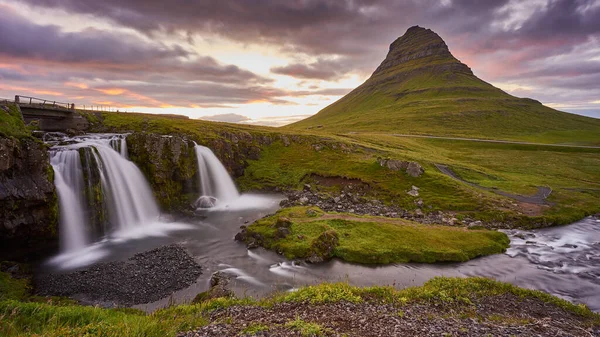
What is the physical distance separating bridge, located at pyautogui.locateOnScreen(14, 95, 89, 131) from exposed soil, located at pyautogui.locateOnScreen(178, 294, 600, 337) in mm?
51525

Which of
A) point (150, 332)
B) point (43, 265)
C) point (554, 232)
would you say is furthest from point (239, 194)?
point (554, 232)

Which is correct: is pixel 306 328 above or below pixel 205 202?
above

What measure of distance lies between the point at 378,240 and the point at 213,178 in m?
34.5

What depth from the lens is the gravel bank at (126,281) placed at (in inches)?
832

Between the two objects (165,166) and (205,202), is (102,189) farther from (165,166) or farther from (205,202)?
(205,202)

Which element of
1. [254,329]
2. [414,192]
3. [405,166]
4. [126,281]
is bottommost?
[126,281]

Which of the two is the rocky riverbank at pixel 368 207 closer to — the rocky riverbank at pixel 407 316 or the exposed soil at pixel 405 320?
the rocky riverbank at pixel 407 316

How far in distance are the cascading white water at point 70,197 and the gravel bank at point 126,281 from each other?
7.17 metres

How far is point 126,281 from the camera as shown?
23.0 meters

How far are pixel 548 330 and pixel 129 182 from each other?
149ft

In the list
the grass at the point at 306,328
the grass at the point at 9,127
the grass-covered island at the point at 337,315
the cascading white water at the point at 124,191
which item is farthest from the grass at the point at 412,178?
the grass at the point at 306,328

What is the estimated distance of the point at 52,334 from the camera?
9.46 m

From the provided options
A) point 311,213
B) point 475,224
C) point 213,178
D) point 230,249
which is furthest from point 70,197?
point 475,224

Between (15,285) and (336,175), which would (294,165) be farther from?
(15,285)
